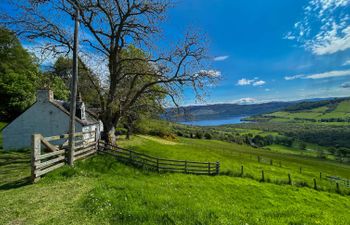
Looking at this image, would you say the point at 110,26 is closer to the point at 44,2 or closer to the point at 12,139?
the point at 44,2

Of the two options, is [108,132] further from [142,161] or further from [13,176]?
[13,176]

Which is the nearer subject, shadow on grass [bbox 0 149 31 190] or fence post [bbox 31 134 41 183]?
shadow on grass [bbox 0 149 31 190]

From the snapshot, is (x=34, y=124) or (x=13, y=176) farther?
(x=34, y=124)

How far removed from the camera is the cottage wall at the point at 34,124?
21.9 m

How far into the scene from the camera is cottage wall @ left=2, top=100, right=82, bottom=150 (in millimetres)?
21938

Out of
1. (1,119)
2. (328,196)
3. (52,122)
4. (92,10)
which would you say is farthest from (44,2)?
(1,119)

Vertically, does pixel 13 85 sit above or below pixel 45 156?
above

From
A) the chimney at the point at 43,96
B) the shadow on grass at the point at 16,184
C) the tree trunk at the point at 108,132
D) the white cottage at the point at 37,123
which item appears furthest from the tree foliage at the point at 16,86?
the shadow on grass at the point at 16,184

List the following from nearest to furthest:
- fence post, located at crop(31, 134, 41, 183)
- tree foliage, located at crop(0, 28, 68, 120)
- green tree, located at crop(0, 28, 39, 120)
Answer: fence post, located at crop(31, 134, 41, 183) < tree foliage, located at crop(0, 28, 68, 120) < green tree, located at crop(0, 28, 39, 120)

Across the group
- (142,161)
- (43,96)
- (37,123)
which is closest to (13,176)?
(142,161)

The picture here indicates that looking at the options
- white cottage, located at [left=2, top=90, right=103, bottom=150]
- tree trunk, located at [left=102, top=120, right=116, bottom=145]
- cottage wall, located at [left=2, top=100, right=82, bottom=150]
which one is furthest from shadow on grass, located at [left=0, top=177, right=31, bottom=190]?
cottage wall, located at [left=2, top=100, right=82, bottom=150]

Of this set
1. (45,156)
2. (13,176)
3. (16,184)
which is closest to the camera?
(16,184)

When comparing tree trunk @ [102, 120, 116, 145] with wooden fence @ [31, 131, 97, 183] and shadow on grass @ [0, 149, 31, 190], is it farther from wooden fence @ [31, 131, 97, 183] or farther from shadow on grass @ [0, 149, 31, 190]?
shadow on grass @ [0, 149, 31, 190]

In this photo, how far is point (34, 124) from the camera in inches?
867
